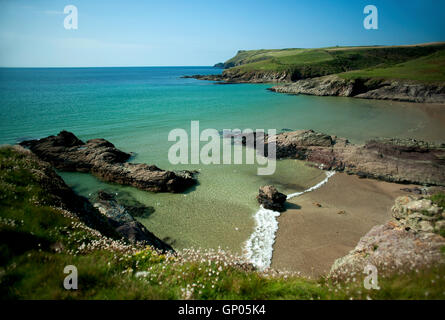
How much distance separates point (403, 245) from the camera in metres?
6.83

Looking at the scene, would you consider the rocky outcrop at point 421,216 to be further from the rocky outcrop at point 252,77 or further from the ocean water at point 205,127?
the rocky outcrop at point 252,77

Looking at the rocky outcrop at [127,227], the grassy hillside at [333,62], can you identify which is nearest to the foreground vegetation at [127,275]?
the rocky outcrop at [127,227]

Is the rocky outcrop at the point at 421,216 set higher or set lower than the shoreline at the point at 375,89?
lower

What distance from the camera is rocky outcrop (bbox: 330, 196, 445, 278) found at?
220 inches

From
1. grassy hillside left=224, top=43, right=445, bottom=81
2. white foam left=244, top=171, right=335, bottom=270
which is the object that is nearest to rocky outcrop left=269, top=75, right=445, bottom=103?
grassy hillside left=224, top=43, right=445, bottom=81

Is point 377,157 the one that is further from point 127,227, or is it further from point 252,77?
point 252,77

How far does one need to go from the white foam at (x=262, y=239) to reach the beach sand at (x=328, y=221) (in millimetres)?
358

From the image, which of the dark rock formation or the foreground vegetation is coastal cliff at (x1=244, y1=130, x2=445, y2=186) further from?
the foreground vegetation

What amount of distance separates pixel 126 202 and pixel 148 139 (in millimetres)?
17403

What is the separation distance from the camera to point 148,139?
3341cm

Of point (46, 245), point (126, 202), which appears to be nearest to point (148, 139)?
point (126, 202)

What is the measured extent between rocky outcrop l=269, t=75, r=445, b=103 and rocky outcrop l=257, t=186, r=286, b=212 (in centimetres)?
7328

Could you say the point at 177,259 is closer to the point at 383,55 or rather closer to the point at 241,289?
the point at 241,289

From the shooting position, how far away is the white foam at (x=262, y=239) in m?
11.8
